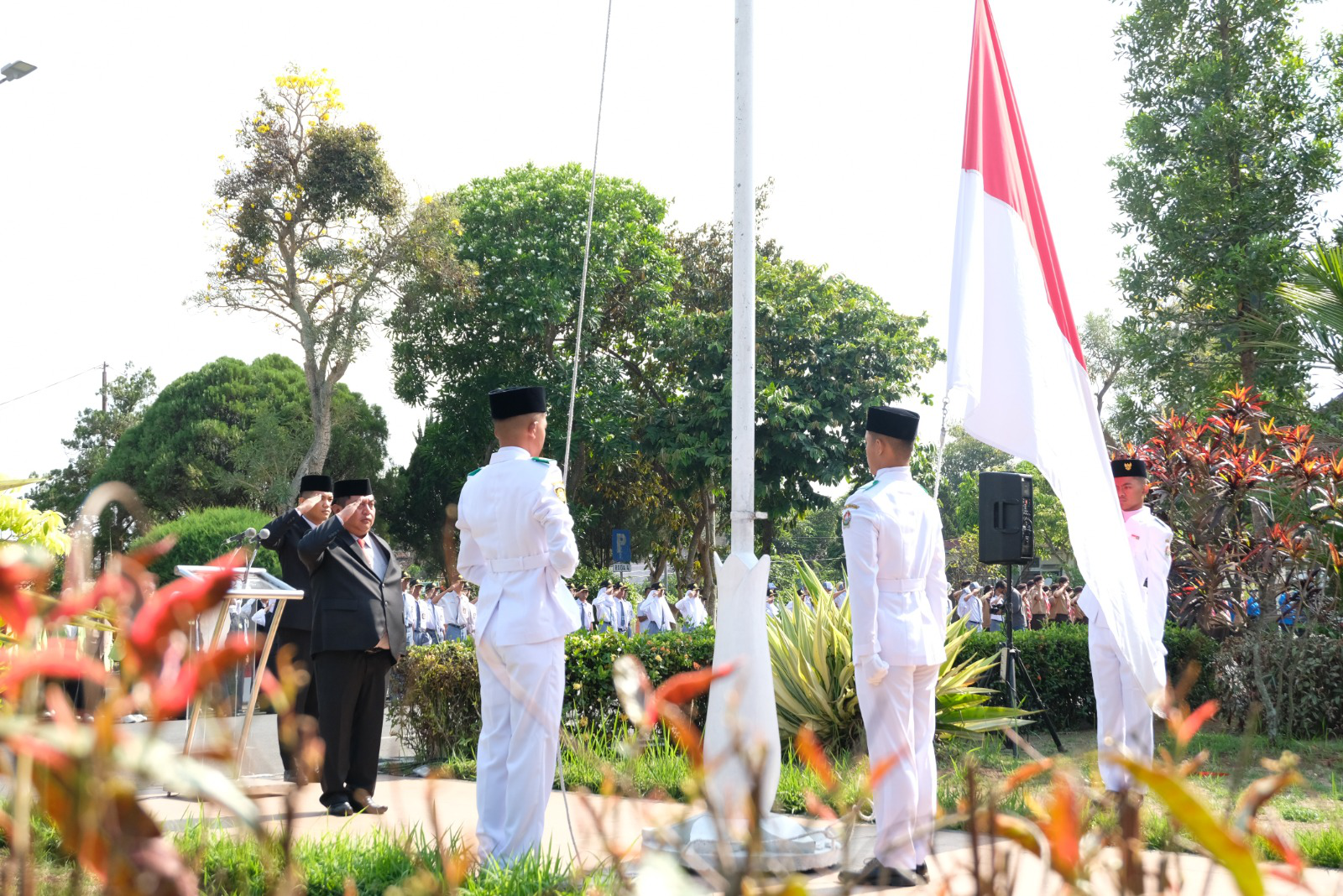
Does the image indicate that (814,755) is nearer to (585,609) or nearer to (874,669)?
(874,669)

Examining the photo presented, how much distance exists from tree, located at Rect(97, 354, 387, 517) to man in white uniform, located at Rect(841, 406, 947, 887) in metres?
28.7

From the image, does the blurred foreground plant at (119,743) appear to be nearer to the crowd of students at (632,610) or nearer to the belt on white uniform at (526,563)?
the belt on white uniform at (526,563)

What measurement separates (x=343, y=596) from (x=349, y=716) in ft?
2.10

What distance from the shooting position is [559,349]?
29938 mm

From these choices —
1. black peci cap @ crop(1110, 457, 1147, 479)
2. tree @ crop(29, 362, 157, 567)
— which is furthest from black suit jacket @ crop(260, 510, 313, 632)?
tree @ crop(29, 362, 157, 567)

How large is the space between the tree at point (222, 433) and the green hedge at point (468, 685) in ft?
81.4

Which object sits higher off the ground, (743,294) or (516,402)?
(743,294)

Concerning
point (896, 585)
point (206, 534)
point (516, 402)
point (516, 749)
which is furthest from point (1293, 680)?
point (206, 534)

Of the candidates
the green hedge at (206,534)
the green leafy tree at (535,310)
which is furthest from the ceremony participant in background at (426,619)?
the green leafy tree at (535,310)

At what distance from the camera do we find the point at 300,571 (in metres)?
7.41

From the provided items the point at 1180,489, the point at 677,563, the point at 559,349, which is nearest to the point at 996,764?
the point at 1180,489

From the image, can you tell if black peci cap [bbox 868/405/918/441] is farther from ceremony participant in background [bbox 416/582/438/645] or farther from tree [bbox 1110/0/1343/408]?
ceremony participant in background [bbox 416/582/438/645]

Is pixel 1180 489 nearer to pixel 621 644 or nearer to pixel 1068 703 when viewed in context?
pixel 1068 703

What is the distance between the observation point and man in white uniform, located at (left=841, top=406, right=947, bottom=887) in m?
4.70
